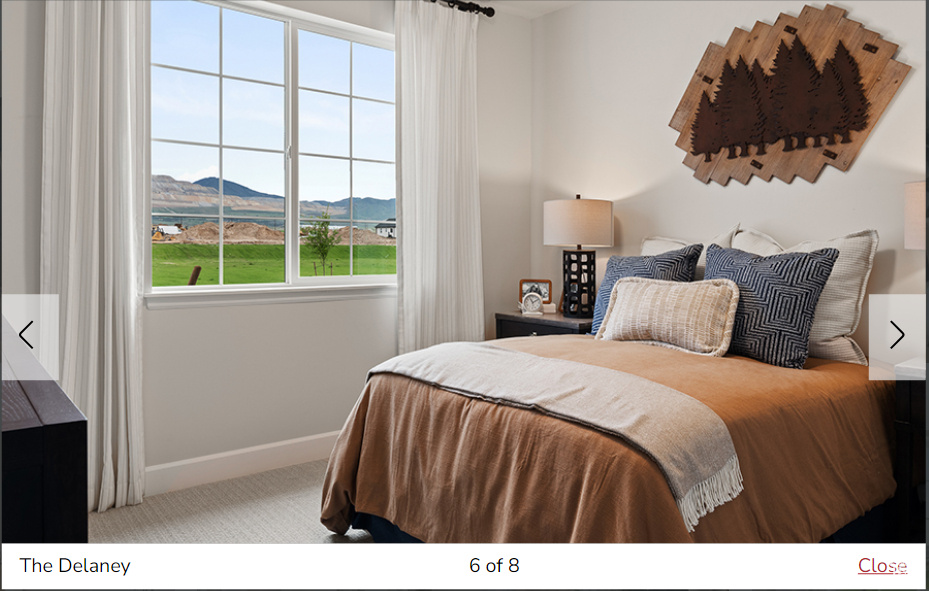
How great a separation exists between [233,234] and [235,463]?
1.09m

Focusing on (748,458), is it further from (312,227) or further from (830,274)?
(312,227)

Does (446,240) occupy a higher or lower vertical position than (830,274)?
higher

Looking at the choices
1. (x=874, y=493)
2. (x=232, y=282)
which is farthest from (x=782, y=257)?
(x=232, y=282)

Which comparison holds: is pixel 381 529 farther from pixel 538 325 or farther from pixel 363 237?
pixel 363 237

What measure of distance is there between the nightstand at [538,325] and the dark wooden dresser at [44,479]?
270cm

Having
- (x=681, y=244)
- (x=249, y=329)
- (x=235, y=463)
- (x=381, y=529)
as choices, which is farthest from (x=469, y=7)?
(x=381, y=529)

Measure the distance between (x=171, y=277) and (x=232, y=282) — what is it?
28cm

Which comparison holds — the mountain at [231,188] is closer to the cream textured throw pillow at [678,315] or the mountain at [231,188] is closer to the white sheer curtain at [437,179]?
the white sheer curtain at [437,179]

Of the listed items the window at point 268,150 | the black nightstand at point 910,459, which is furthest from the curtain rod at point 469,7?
the black nightstand at point 910,459

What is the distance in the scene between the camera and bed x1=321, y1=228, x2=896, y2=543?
1435 millimetres

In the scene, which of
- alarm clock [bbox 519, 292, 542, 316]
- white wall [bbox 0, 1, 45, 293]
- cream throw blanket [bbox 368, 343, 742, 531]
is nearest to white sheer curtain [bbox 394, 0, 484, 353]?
alarm clock [bbox 519, 292, 542, 316]

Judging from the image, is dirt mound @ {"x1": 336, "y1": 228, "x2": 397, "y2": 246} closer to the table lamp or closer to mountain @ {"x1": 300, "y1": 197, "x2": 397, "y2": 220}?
mountain @ {"x1": 300, "y1": 197, "x2": 397, "y2": 220}

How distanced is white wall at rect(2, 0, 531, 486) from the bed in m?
0.94

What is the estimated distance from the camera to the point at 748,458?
157cm
